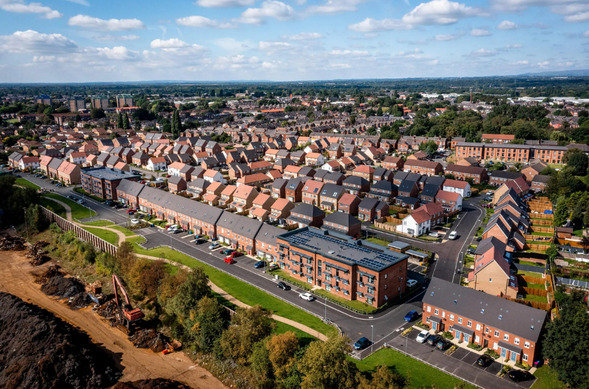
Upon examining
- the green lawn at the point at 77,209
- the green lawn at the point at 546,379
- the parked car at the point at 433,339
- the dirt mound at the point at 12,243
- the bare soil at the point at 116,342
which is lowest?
the bare soil at the point at 116,342

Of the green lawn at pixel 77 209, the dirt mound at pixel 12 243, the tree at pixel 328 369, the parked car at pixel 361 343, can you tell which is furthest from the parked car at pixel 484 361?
the dirt mound at pixel 12 243

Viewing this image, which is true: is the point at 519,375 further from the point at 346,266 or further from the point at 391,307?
the point at 346,266

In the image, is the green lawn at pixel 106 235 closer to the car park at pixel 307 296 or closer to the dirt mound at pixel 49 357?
the dirt mound at pixel 49 357

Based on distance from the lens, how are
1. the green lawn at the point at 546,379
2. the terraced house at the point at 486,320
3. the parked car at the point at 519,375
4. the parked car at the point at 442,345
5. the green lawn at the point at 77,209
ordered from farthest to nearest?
the green lawn at the point at 77,209 → the parked car at the point at 442,345 → the terraced house at the point at 486,320 → the parked car at the point at 519,375 → the green lawn at the point at 546,379

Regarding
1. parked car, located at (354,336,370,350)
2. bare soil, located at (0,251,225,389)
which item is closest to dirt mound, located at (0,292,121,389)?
bare soil, located at (0,251,225,389)

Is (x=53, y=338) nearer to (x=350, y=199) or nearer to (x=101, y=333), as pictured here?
(x=101, y=333)

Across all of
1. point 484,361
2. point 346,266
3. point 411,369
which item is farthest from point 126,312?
point 484,361

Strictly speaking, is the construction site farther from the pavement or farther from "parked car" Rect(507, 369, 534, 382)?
"parked car" Rect(507, 369, 534, 382)

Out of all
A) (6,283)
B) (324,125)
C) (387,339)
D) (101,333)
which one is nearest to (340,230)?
(387,339)
